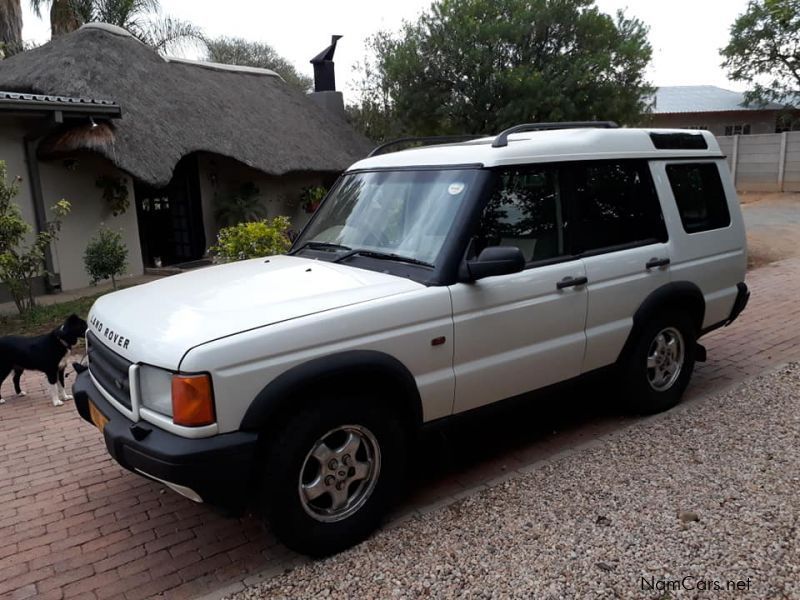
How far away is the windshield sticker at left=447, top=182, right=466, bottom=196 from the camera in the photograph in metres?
3.90

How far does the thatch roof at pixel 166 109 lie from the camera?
38.1 ft

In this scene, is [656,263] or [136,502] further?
[656,263]

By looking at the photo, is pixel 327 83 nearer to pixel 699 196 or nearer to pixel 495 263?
pixel 699 196

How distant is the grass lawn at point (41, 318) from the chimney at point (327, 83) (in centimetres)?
1203

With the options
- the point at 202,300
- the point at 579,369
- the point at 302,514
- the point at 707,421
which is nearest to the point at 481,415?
the point at 579,369

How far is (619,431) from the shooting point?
4840 mm

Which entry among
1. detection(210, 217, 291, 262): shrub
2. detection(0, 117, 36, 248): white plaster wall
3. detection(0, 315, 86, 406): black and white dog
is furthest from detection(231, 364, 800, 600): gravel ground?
detection(0, 117, 36, 248): white plaster wall

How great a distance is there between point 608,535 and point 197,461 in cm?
216

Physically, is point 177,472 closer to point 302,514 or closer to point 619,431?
point 302,514

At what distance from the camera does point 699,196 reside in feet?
17.2

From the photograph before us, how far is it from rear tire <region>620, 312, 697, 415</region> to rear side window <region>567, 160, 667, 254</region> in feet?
2.25

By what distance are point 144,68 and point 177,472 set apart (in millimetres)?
13211

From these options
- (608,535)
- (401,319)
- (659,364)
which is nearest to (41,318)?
(401,319)

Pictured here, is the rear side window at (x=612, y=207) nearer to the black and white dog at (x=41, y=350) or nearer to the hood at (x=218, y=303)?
the hood at (x=218, y=303)
